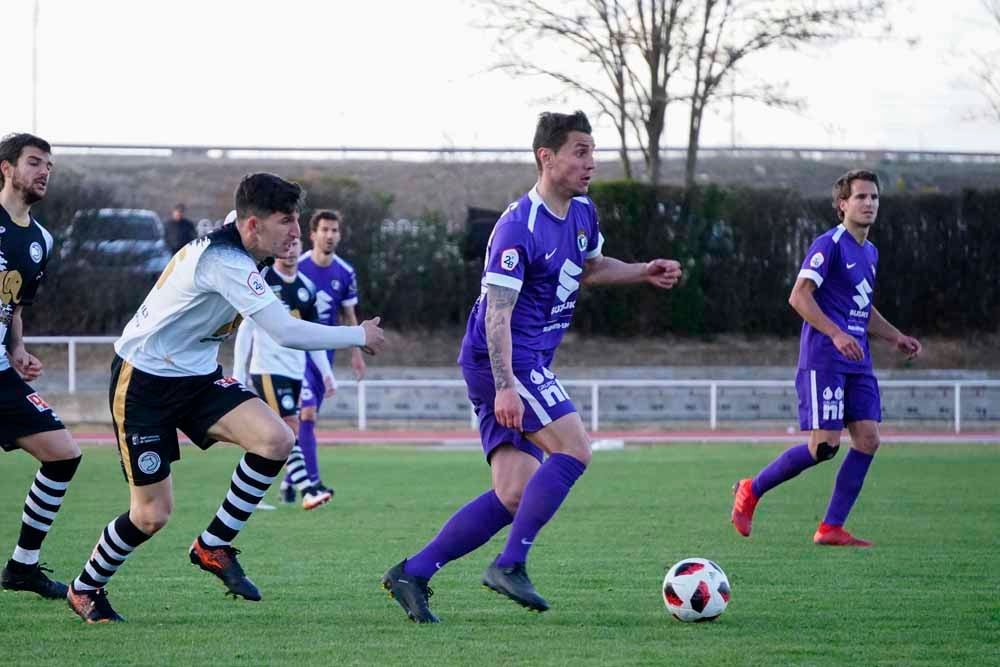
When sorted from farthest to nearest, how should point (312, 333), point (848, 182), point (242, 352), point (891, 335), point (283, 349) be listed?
point (242, 352)
point (283, 349)
point (891, 335)
point (848, 182)
point (312, 333)

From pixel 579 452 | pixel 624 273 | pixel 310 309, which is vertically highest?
pixel 624 273

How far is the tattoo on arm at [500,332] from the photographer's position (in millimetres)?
5621

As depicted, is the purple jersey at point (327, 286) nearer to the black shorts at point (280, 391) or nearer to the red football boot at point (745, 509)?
the black shorts at point (280, 391)

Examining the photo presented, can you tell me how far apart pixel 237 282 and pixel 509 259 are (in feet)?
3.81

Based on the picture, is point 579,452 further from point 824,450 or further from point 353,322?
point 353,322

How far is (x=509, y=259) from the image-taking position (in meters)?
5.70

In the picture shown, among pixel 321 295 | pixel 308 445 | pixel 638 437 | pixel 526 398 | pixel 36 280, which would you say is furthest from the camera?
pixel 638 437

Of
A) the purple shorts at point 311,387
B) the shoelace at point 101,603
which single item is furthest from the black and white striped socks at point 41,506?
the purple shorts at point 311,387

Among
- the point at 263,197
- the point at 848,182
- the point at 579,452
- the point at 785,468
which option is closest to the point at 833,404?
the point at 785,468

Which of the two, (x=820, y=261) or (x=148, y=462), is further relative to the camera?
(x=820, y=261)

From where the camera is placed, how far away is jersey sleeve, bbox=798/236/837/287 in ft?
27.6

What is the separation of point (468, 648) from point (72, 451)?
2.58 metres

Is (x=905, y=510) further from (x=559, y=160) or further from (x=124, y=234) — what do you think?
(x=124, y=234)

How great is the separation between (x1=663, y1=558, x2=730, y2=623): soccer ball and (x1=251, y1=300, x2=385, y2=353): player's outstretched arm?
1.67 metres
